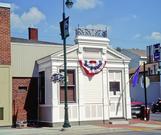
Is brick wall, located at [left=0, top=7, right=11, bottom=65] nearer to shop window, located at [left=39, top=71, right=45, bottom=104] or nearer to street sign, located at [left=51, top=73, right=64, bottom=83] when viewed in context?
shop window, located at [left=39, top=71, right=45, bottom=104]

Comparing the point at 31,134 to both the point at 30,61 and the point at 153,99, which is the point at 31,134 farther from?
the point at 153,99

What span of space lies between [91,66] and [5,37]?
5.64 m

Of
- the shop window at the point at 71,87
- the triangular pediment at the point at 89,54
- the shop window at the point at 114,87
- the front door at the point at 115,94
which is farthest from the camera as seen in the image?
the shop window at the point at 114,87

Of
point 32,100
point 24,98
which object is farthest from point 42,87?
point 24,98

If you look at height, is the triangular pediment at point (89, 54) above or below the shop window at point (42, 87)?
above

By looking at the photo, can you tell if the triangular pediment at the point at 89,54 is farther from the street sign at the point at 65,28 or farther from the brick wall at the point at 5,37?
the brick wall at the point at 5,37

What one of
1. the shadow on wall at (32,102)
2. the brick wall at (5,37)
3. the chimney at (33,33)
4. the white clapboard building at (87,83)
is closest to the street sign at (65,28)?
the white clapboard building at (87,83)

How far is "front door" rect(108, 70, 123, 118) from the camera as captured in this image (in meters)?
27.7

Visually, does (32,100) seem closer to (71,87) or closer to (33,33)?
(71,87)

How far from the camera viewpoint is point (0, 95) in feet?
83.9

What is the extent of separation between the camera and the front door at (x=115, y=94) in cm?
2767

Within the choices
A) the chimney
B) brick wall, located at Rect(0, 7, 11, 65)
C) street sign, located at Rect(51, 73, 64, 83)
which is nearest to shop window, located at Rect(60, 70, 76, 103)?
street sign, located at Rect(51, 73, 64, 83)

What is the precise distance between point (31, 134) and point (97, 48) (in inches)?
325

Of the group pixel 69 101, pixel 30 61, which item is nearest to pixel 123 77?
pixel 69 101
